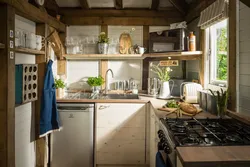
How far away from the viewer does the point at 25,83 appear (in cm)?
246

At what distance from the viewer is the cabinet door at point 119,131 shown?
314 cm

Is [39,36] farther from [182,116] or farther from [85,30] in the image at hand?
[182,116]

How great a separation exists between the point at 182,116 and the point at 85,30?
2365mm

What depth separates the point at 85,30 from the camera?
388 cm

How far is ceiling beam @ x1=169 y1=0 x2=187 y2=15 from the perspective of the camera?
3509 millimetres

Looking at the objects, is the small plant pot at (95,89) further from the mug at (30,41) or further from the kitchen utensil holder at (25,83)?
the mug at (30,41)

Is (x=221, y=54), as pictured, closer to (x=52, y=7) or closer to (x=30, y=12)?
(x=30, y=12)

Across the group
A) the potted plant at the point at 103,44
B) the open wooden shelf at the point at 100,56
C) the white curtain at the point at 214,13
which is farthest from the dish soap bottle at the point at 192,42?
the potted plant at the point at 103,44

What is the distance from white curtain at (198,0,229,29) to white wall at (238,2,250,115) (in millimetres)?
236

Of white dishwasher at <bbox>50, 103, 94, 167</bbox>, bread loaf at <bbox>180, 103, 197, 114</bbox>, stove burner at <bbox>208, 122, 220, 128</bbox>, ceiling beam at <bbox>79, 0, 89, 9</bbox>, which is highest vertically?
ceiling beam at <bbox>79, 0, 89, 9</bbox>

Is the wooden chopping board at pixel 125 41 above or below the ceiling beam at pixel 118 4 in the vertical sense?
below

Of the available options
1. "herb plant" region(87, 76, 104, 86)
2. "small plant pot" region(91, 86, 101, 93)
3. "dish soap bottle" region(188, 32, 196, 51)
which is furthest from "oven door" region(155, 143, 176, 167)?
"small plant pot" region(91, 86, 101, 93)

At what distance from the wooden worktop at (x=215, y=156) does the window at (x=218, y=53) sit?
1463 mm

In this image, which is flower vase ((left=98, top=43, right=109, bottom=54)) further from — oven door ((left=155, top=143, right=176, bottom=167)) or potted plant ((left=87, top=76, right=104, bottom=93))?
oven door ((left=155, top=143, right=176, bottom=167))
